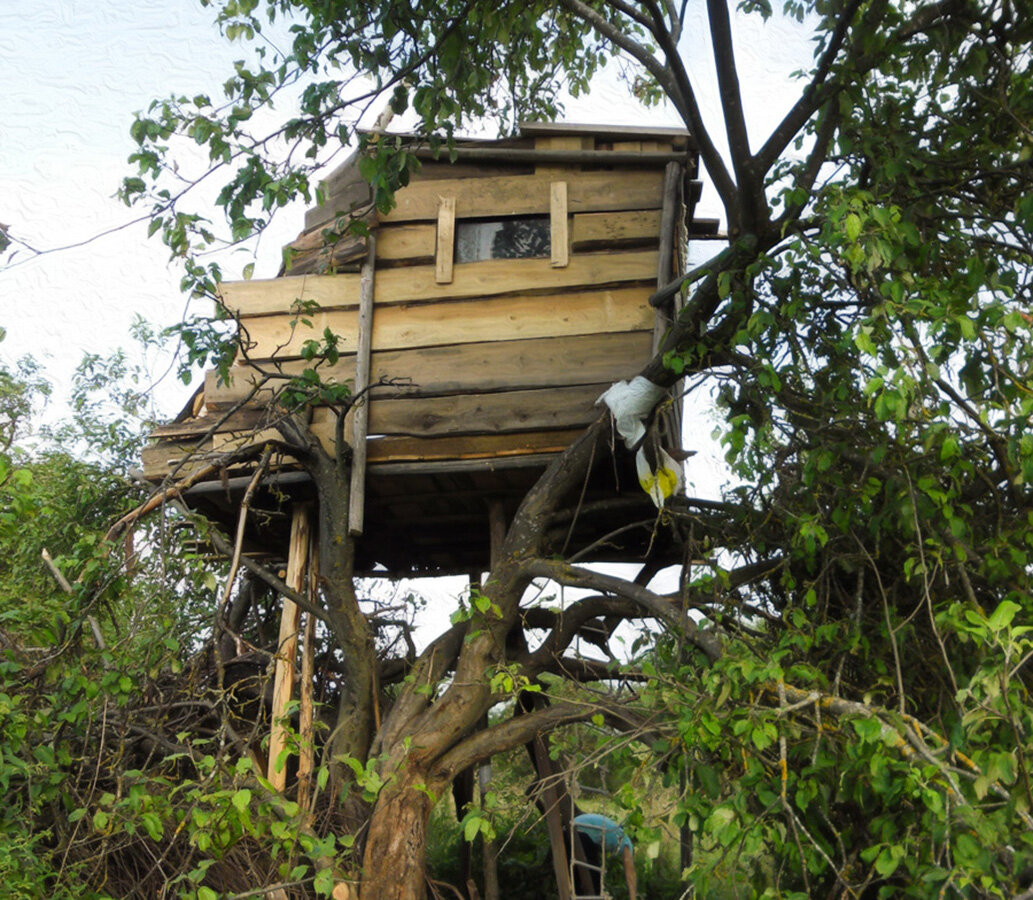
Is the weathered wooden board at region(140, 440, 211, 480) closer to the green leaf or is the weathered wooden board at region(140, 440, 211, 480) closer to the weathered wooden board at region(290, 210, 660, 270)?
the weathered wooden board at region(290, 210, 660, 270)

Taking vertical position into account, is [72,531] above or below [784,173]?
below

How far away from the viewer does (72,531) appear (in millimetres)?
8906

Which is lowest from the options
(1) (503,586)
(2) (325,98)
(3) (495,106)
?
(1) (503,586)

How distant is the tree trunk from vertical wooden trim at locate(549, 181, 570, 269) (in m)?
3.55

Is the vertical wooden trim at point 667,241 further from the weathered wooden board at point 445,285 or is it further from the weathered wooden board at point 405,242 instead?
the weathered wooden board at point 405,242

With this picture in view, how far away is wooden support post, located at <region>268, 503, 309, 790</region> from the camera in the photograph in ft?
22.0

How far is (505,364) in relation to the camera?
7414mm

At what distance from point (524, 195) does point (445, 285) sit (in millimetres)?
867

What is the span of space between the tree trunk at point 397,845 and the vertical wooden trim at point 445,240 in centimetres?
340

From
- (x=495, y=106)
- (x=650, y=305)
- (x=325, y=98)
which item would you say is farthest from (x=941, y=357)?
(x=495, y=106)

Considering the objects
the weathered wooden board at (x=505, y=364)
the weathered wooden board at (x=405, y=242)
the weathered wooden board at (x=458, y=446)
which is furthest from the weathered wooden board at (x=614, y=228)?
the weathered wooden board at (x=458, y=446)

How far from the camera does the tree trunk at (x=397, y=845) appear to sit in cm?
596

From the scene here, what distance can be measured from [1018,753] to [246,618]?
743 cm

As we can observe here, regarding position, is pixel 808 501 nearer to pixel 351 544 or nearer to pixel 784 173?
pixel 784 173
